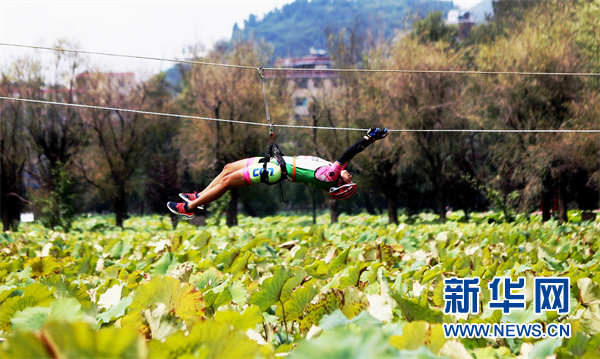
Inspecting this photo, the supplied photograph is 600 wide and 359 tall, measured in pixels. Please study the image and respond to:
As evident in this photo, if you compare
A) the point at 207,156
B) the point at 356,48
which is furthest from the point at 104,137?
the point at 356,48

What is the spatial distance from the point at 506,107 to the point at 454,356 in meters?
23.5

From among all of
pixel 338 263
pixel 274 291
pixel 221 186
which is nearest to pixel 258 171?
pixel 221 186

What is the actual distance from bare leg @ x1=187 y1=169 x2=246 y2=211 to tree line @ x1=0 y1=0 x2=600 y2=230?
15.9 metres

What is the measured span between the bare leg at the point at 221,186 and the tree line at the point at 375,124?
15909 millimetres

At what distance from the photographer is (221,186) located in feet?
21.0

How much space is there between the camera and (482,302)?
3064 mm

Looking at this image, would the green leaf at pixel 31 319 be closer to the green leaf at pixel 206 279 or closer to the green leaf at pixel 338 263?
the green leaf at pixel 206 279

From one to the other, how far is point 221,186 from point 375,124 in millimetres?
22901

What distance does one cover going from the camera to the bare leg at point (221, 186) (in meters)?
6.23

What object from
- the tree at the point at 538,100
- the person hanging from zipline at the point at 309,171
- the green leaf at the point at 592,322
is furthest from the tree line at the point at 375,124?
the green leaf at the point at 592,322

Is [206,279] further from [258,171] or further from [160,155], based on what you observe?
[160,155]

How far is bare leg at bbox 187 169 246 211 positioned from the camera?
623cm

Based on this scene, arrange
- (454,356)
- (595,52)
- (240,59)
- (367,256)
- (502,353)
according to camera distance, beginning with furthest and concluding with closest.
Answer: (240,59) < (595,52) < (367,256) < (502,353) < (454,356)

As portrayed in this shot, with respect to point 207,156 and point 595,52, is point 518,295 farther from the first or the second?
point 207,156
